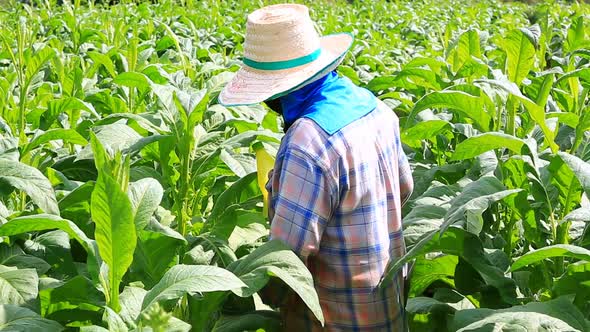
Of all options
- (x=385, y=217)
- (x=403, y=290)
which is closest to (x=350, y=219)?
(x=385, y=217)

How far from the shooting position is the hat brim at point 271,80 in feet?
8.26

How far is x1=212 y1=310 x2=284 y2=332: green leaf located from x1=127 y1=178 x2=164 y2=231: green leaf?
436mm

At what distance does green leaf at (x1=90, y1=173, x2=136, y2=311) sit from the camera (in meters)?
1.96

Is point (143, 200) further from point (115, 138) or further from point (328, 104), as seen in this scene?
point (115, 138)

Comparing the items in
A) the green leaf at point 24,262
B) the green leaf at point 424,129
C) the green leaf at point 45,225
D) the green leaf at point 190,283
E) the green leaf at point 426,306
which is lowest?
the green leaf at point 426,306

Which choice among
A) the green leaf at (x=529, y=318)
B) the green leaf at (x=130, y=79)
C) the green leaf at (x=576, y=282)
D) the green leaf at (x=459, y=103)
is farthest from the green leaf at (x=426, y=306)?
the green leaf at (x=130, y=79)

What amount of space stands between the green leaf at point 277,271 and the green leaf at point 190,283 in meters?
0.08

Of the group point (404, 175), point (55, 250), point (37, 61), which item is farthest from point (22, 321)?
point (37, 61)

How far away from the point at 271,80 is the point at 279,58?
0.07 m

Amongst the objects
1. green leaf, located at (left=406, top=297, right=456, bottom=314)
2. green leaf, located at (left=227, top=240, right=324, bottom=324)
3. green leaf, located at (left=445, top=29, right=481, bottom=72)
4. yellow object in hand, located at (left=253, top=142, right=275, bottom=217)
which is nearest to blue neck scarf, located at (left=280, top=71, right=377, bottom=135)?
yellow object in hand, located at (left=253, top=142, right=275, bottom=217)

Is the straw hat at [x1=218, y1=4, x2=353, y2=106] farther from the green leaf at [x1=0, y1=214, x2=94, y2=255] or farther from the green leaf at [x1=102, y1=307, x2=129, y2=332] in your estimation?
the green leaf at [x1=102, y1=307, x2=129, y2=332]

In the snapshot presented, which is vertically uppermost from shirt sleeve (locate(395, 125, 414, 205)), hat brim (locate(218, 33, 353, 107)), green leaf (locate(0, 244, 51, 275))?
hat brim (locate(218, 33, 353, 107))

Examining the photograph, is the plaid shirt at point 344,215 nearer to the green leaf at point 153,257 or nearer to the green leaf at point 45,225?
the green leaf at point 153,257

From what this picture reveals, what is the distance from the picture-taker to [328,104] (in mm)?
2541
